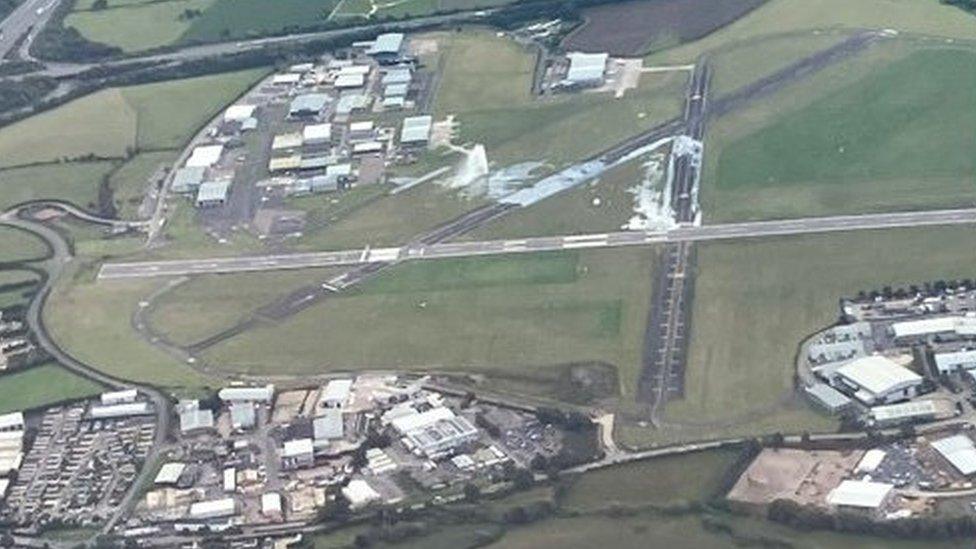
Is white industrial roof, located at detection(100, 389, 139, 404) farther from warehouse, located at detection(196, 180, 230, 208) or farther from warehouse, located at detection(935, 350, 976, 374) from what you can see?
warehouse, located at detection(935, 350, 976, 374)

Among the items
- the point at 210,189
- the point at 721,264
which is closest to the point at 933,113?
the point at 721,264

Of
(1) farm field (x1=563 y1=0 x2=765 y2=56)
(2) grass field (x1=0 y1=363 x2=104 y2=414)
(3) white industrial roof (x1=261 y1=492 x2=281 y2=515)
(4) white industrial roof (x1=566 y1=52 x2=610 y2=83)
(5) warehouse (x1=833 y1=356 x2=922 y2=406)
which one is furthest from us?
(1) farm field (x1=563 y1=0 x2=765 y2=56)

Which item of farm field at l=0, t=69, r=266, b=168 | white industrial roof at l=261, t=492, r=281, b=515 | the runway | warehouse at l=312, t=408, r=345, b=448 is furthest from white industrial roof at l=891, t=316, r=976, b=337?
farm field at l=0, t=69, r=266, b=168

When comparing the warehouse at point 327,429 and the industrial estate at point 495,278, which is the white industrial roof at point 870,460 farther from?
the warehouse at point 327,429

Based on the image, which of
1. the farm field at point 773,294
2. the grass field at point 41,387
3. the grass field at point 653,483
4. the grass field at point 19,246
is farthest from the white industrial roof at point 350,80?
the grass field at point 653,483

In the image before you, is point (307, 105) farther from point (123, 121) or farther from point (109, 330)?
point (109, 330)
